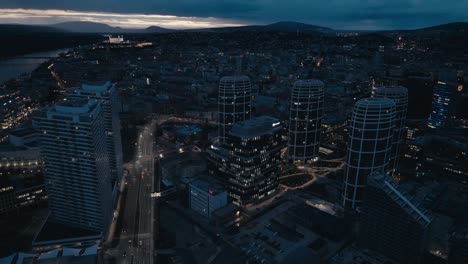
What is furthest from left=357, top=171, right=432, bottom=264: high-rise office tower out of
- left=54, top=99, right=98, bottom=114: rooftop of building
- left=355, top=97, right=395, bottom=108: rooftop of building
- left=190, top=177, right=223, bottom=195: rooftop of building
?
left=54, top=99, right=98, bottom=114: rooftop of building

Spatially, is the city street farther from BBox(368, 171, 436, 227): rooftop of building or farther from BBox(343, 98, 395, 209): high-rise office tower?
BBox(343, 98, 395, 209): high-rise office tower

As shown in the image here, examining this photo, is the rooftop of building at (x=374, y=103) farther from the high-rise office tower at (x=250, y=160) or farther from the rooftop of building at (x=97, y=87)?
the rooftop of building at (x=97, y=87)

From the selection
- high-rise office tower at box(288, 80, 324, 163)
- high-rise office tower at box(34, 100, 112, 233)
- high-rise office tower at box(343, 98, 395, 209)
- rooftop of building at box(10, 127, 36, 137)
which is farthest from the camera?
rooftop of building at box(10, 127, 36, 137)

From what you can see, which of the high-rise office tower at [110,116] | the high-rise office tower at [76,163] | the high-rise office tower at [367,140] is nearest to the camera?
the high-rise office tower at [76,163]

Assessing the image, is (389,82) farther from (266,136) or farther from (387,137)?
(266,136)

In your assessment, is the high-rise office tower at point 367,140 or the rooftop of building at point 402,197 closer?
the rooftop of building at point 402,197

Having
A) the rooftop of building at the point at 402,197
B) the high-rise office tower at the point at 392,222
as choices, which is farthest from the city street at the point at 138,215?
the rooftop of building at the point at 402,197

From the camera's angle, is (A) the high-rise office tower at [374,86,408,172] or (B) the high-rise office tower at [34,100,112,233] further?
(A) the high-rise office tower at [374,86,408,172]
